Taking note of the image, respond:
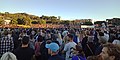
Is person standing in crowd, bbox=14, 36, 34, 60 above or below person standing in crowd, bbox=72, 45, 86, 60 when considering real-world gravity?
below

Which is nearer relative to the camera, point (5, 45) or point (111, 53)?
point (111, 53)

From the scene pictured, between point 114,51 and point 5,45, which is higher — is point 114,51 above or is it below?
above

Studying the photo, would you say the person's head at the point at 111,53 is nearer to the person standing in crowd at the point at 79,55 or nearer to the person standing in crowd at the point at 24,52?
A: the person standing in crowd at the point at 79,55

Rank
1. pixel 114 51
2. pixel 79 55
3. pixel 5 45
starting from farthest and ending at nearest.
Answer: pixel 5 45, pixel 79 55, pixel 114 51

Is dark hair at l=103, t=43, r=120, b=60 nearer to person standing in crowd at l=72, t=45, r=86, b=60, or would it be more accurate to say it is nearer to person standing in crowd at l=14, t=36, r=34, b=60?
person standing in crowd at l=72, t=45, r=86, b=60

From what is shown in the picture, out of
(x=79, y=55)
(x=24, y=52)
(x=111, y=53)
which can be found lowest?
(x=24, y=52)

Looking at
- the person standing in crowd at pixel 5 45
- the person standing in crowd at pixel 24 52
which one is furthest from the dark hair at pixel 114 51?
the person standing in crowd at pixel 5 45

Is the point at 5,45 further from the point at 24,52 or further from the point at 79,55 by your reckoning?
the point at 79,55

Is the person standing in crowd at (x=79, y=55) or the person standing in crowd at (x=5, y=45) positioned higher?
the person standing in crowd at (x=79, y=55)

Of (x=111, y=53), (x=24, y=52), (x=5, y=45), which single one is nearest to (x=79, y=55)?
(x=24, y=52)

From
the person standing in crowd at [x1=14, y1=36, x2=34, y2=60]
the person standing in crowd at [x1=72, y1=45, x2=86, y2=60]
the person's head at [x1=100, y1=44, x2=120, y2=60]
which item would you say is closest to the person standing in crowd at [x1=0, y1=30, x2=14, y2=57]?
the person standing in crowd at [x1=14, y1=36, x2=34, y2=60]

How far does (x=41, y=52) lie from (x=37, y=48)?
0.30 meters

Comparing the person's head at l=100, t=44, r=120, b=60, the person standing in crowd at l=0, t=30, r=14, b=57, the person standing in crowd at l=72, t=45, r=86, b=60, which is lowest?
the person standing in crowd at l=0, t=30, r=14, b=57

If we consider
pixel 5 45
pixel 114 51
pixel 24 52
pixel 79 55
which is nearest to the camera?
pixel 114 51
